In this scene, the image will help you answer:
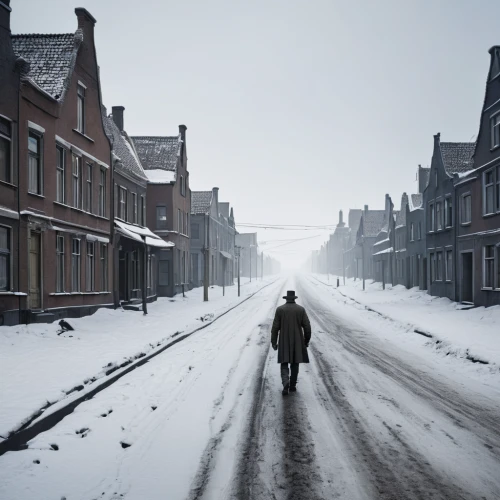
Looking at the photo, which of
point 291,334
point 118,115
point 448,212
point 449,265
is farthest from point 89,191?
point 449,265

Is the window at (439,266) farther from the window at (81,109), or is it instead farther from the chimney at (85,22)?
the chimney at (85,22)

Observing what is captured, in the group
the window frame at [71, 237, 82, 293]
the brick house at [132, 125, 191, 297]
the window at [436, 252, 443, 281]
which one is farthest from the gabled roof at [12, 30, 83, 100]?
the window at [436, 252, 443, 281]

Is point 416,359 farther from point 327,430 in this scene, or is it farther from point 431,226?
point 431,226

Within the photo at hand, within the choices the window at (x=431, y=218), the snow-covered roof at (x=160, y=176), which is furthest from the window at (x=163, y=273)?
the window at (x=431, y=218)

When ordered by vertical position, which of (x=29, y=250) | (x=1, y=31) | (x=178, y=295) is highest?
(x=1, y=31)

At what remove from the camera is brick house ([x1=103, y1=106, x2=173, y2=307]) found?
24078mm

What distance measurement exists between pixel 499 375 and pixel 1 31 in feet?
52.7

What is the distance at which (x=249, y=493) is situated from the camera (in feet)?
14.9

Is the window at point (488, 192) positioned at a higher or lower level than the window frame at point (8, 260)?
higher

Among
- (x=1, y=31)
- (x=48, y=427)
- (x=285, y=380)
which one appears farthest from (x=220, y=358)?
(x=1, y=31)

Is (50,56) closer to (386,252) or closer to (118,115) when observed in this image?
(118,115)

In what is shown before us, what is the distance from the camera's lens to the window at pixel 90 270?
20.9m

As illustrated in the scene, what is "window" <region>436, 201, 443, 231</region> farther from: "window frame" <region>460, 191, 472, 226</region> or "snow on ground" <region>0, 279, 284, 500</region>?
"snow on ground" <region>0, 279, 284, 500</region>

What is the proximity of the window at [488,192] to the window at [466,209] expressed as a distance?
2301mm
